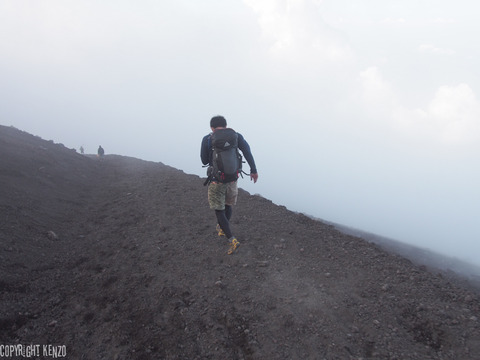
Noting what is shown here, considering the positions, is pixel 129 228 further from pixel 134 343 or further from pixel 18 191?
pixel 134 343

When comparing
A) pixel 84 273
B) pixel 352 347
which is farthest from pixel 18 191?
pixel 352 347

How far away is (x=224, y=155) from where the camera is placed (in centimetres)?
529

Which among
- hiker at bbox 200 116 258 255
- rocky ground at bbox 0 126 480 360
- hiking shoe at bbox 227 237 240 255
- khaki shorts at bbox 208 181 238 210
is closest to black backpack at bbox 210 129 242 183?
hiker at bbox 200 116 258 255

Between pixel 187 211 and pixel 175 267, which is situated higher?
pixel 187 211

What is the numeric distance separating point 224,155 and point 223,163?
15 centimetres

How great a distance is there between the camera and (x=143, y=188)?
11.2 meters

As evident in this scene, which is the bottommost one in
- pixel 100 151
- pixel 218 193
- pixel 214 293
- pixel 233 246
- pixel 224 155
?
pixel 214 293

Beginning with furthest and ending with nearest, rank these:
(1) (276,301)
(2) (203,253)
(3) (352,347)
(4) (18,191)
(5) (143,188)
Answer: (5) (143,188) < (4) (18,191) < (2) (203,253) < (1) (276,301) < (3) (352,347)

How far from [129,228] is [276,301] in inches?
182

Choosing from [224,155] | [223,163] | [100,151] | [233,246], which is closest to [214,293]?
[233,246]

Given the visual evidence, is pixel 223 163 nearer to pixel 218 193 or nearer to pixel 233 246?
pixel 218 193

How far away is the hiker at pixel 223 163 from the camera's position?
5.28 meters

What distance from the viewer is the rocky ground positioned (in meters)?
3.39

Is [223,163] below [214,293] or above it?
above
